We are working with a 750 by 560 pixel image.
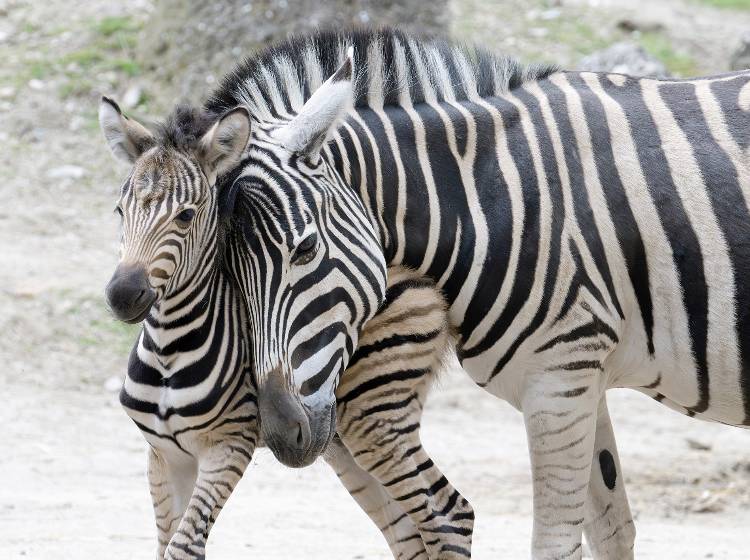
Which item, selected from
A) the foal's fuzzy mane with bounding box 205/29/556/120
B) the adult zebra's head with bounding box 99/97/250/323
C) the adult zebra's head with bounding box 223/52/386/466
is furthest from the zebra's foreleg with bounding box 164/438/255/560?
the foal's fuzzy mane with bounding box 205/29/556/120

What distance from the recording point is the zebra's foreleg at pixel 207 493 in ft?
15.8

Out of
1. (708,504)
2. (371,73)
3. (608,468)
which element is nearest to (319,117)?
(371,73)

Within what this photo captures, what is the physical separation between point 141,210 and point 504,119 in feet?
5.47

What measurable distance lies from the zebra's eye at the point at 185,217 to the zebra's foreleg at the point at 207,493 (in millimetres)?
1048

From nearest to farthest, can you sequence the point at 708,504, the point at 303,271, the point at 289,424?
the point at 289,424 → the point at 303,271 → the point at 708,504

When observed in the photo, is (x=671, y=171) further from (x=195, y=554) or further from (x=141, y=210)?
(x=195, y=554)

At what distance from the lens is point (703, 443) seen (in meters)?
9.31

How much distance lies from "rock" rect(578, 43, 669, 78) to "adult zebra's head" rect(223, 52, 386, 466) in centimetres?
801

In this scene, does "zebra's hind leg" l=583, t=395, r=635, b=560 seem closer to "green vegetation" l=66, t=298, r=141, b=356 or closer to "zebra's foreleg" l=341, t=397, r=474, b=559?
"zebra's foreleg" l=341, t=397, r=474, b=559

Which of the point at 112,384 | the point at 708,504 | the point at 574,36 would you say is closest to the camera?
the point at 708,504

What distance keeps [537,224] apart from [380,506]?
176 cm

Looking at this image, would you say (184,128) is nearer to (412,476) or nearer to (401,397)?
(401,397)

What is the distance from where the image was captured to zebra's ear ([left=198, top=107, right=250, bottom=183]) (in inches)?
180

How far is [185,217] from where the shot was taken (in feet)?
14.9
